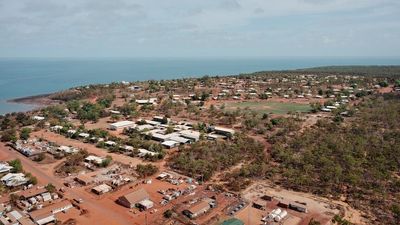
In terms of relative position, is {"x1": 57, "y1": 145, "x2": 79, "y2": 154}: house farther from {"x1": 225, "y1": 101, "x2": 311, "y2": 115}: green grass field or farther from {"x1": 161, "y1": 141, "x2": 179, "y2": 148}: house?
{"x1": 225, "y1": 101, "x2": 311, "y2": 115}: green grass field

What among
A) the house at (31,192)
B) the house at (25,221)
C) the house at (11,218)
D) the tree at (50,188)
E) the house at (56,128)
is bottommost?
the house at (25,221)

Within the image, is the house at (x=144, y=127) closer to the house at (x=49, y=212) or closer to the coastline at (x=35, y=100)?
the house at (x=49, y=212)

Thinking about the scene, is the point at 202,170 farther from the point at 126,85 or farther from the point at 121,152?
the point at 126,85

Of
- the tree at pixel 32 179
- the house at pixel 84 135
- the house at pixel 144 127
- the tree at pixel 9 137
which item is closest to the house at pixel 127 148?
the house at pixel 144 127

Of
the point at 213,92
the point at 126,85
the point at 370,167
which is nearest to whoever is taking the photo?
the point at 370,167

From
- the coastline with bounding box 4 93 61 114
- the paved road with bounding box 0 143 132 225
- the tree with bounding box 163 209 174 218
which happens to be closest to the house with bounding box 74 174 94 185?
Result: the paved road with bounding box 0 143 132 225

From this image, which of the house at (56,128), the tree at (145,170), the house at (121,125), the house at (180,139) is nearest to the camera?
the tree at (145,170)

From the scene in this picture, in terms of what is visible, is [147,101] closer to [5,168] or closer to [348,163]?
[5,168]

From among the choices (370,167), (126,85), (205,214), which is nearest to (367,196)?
(370,167)
